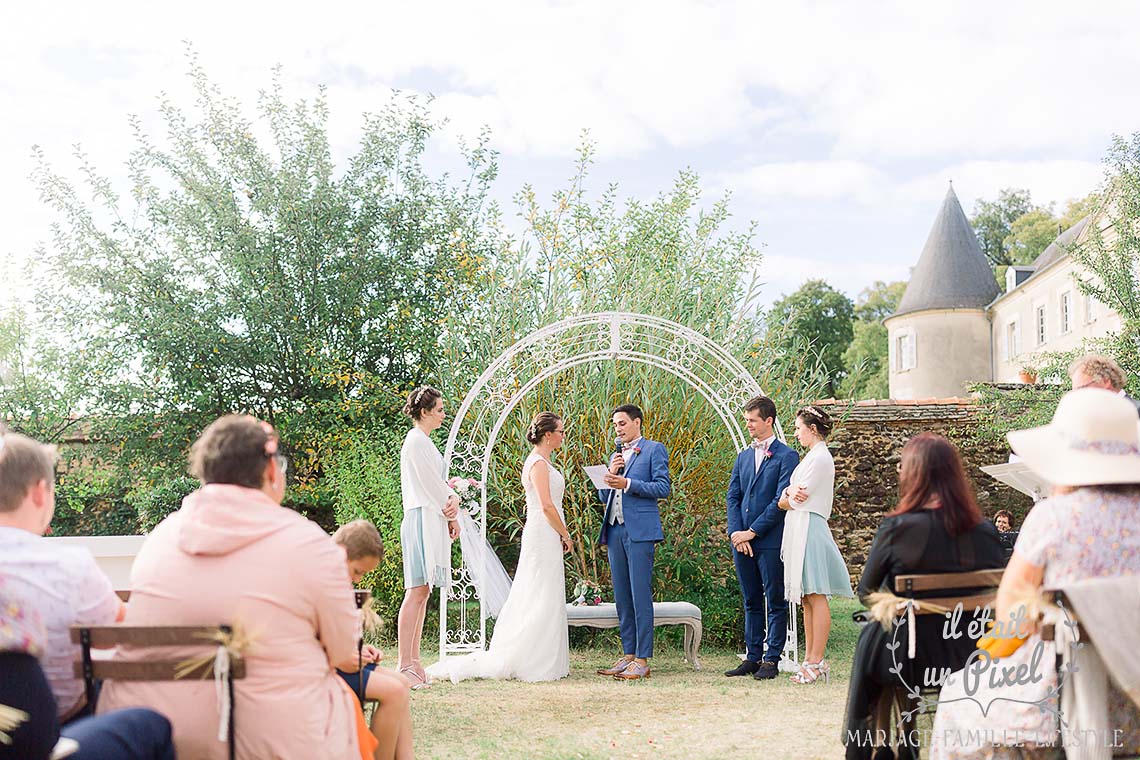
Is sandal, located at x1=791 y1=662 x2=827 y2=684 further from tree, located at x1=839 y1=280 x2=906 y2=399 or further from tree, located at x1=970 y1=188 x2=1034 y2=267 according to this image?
tree, located at x1=970 y1=188 x2=1034 y2=267

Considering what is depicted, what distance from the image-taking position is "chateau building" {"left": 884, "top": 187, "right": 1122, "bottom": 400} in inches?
1298

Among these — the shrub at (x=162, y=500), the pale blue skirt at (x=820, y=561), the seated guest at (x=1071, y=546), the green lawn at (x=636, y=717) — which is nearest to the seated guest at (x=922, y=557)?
the seated guest at (x=1071, y=546)

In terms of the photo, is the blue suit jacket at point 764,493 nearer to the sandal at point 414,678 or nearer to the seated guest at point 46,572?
the sandal at point 414,678

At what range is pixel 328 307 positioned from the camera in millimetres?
11125

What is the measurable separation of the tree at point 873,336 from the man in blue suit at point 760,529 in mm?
32330

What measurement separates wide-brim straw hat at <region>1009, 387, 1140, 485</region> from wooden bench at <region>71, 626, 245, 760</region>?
2416 mm

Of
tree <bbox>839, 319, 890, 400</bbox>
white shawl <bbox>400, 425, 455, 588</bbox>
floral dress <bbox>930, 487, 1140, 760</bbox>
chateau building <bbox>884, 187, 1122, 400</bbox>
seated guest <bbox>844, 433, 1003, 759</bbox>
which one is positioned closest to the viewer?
floral dress <bbox>930, 487, 1140, 760</bbox>

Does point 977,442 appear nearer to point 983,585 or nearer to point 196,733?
point 983,585

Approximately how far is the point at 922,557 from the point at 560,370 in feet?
17.7

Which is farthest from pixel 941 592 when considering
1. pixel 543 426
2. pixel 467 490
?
pixel 467 490

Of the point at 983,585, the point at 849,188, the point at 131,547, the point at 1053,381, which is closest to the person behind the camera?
the point at 983,585

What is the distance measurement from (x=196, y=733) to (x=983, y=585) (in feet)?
8.16

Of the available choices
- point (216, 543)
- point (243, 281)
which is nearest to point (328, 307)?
point (243, 281)

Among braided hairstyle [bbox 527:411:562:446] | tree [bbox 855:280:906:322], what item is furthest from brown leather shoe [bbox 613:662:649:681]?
tree [bbox 855:280:906:322]
